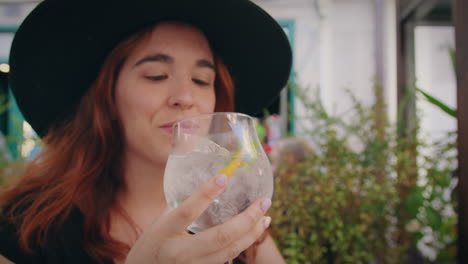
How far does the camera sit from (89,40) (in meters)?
1.29

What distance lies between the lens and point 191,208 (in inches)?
25.0

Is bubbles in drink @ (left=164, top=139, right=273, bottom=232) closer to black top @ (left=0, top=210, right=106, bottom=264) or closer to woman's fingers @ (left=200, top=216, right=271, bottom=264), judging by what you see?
woman's fingers @ (left=200, top=216, right=271, bottom=264)

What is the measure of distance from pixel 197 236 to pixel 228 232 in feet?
0.23

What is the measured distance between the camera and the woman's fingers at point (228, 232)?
670mm

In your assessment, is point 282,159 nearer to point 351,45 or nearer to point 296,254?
point 296,254

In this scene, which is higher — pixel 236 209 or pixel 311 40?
pixel 311 40

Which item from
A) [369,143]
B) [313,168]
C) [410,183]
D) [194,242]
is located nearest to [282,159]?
[313,168]

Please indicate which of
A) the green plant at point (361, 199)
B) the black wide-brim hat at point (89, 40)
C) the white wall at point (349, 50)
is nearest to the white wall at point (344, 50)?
the white wall at point (349, 50)

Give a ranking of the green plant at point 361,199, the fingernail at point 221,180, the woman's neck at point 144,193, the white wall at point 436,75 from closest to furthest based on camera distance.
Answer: the fingernail at point 221,180 → the woman's neck at point 144,193 → the green plant at point 361,199 → the white wall at point 436,75

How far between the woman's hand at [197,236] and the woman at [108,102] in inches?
16.7

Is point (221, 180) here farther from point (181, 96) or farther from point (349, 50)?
point (349, 50)

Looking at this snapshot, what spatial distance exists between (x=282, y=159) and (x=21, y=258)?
1.41 meters

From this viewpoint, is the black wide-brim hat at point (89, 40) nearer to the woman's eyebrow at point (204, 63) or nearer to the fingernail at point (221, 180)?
the woman's eyebrow at point (204, 63)

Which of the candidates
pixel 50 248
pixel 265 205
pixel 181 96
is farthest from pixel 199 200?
pixel 50 248
